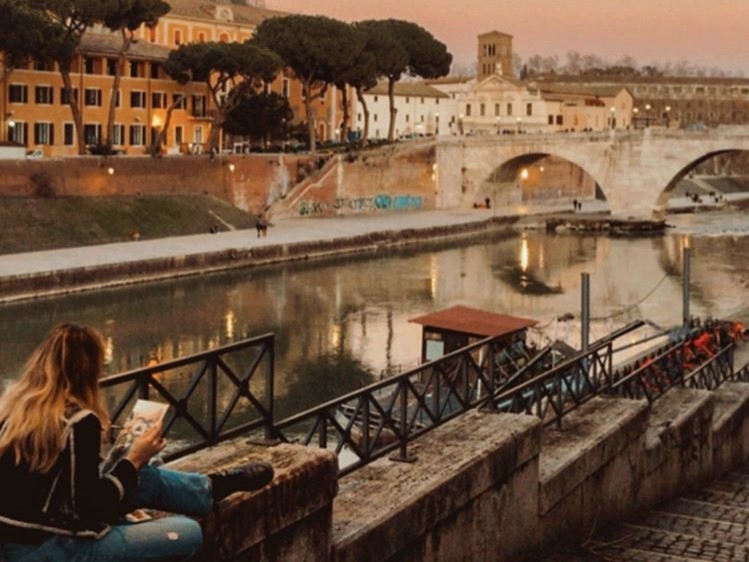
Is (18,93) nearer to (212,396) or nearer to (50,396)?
(212,396)

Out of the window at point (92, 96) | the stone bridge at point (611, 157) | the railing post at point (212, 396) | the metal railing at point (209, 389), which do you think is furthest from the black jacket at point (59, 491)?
the stone bridge at point (611, 157)

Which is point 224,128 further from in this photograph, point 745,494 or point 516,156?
point 745,494

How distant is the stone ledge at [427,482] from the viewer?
5062 millimetres

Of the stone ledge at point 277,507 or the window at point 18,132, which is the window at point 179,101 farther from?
the stone ledge at point 277,507

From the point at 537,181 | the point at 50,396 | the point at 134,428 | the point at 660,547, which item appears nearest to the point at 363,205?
the point at 537,181

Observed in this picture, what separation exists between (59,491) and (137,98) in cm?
4571

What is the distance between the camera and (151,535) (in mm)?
3773

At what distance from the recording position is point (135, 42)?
156 ft

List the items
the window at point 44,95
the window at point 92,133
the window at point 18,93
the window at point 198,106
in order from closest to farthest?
1. the window at point 18,93
2. the window at point 44,95
3. the window at point 92,133
4. the window at point 198,106

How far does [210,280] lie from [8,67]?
12554 mm

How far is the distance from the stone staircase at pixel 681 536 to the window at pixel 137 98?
40.6 metres

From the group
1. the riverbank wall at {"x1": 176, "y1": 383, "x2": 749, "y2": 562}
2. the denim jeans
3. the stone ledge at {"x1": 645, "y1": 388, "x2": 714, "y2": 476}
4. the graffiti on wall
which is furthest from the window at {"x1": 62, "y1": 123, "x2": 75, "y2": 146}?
the denim jeans

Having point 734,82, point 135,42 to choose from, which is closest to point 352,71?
point 135,42

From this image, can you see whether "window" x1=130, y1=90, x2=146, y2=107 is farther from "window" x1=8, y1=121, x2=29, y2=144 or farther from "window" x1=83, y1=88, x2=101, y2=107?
"window" x1=8, y1=121, x2=29, y2=144
